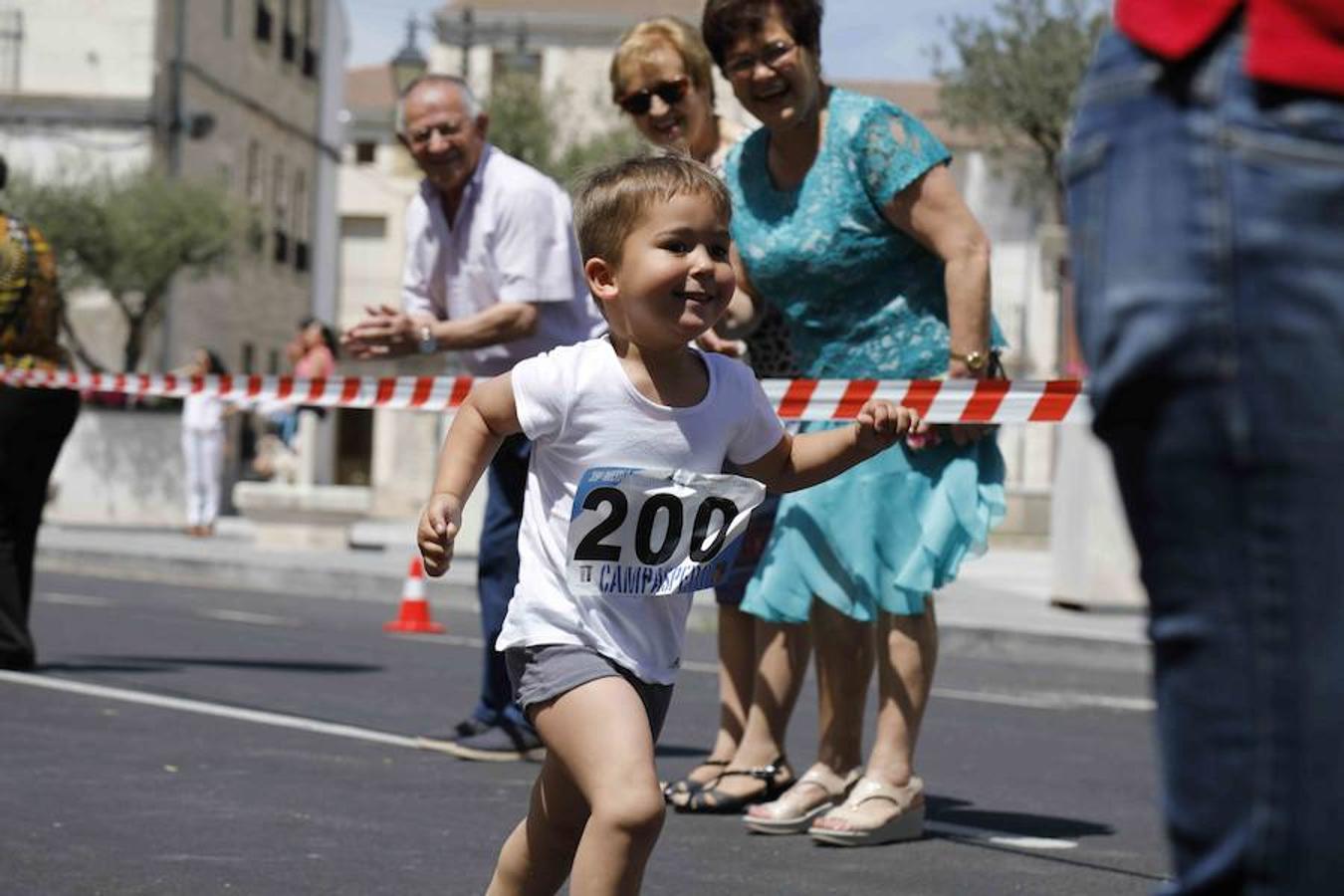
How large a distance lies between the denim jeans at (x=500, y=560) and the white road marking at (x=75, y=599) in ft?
22.6

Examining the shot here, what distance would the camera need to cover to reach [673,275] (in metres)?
4.14

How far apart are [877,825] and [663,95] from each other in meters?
2.15

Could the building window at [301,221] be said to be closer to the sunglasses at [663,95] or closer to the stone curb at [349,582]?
the stone curb at [349,582]

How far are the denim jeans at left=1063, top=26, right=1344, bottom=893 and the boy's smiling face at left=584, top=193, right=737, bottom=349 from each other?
204 centimetres

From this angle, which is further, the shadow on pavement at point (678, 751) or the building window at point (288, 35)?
the building window at point (288, 35)

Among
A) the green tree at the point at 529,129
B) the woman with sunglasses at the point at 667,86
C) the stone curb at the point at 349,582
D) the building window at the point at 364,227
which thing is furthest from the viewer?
the building window at the point at 364,227

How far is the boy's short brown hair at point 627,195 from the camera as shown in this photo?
417cm

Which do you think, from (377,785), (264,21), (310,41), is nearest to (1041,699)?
(377,785)

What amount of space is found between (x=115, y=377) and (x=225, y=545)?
10284 millimetres

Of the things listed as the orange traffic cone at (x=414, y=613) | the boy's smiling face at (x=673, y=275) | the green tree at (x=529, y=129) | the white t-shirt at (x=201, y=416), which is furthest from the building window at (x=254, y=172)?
the boy's smiling face at (x=673, y=275)

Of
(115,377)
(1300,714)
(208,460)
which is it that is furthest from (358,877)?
(208,460)

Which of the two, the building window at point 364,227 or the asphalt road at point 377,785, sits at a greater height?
the building window at point 364,227

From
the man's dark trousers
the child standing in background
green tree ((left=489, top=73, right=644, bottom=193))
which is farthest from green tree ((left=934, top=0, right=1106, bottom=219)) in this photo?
the man's dark trousers

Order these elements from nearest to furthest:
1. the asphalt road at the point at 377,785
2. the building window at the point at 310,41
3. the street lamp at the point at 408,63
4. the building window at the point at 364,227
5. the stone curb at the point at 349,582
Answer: the asphalt road at the point at 377,785 → the stone curb at the point at 349,582 → the street lamp at the point at 408,63 → the building window at the point at 310,41 → the building window at the point at 364,227
